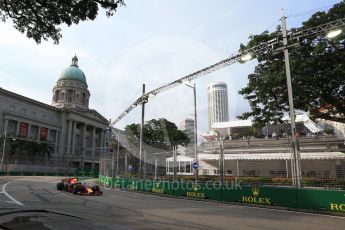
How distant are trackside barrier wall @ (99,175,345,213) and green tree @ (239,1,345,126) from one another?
722 cm

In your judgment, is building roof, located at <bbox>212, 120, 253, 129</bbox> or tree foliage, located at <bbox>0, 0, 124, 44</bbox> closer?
tree foliage, located at <bbox>0, 0, 124, 44</bbox>

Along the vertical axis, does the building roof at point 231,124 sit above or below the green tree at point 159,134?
above

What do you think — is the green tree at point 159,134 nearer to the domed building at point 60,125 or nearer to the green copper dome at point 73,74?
the domed building at point 60,125

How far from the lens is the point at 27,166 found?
266 feet

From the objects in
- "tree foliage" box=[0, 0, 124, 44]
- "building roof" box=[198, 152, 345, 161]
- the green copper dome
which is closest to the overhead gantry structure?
"building roof" box=[198, 152, 345, 161]

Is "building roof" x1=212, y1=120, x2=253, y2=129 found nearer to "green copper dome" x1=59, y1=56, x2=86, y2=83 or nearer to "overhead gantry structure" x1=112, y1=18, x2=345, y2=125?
"overhead gantry structure" x1=112, y1=18, x2=345, y2=125

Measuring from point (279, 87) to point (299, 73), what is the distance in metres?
1.69

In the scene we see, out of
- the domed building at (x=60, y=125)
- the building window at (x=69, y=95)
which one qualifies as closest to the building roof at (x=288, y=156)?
the domed building at (x=60, y=125)

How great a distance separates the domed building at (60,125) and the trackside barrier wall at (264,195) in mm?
52203

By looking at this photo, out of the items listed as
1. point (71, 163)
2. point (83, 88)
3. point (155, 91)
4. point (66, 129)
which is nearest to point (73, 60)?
point (83, 88)

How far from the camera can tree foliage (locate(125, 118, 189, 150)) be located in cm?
6506

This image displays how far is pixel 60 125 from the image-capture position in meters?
104

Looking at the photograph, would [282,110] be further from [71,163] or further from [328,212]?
[71,163]

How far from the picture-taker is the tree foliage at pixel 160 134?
65062mm
